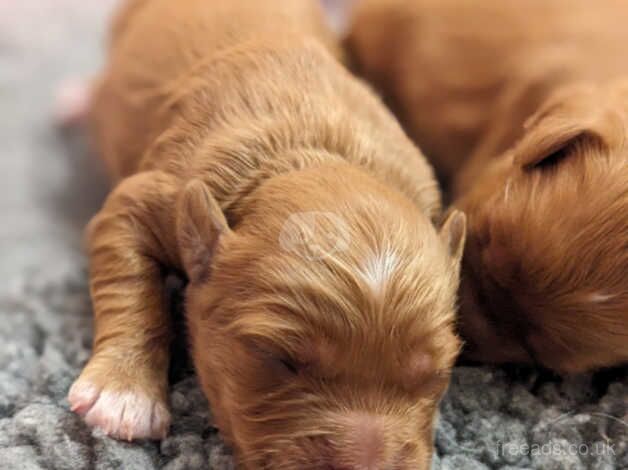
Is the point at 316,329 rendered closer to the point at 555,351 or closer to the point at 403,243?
the point at 403,243

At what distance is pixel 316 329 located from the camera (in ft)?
6.44

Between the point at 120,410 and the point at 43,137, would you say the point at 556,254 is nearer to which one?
the point at 120,410

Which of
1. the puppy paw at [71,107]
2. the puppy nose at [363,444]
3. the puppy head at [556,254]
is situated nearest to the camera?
the puppy nose at [363,444]

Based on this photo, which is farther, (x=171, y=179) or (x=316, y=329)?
(x=171, y=179)

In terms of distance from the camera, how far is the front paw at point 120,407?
2232mm

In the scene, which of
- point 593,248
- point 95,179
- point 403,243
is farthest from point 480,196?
point 95,179

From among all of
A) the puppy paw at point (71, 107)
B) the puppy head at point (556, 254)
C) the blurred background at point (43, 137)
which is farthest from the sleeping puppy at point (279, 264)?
the puppy paw at point (71, 107)

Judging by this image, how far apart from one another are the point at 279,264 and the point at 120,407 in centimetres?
61

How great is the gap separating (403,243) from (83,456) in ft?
3.14

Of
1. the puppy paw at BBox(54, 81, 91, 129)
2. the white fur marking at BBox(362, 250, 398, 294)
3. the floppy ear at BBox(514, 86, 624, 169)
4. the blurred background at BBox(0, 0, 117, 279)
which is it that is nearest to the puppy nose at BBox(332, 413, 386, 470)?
the white fur marking at BBox(362, 250, 398, 294)

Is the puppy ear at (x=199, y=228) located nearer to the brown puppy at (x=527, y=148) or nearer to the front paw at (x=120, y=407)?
the front paw at (x=120, y=407)

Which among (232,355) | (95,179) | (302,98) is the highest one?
(302,98)

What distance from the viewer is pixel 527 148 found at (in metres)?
2.53

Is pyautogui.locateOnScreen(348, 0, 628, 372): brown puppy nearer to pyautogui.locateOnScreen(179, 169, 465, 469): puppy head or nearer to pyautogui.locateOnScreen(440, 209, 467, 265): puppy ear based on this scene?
pyautogui.locateOnScreen(440, 209, 467, 265): puppy ear
